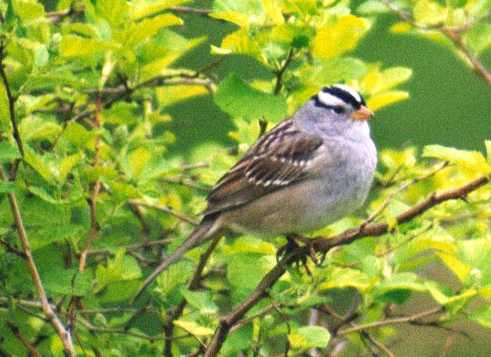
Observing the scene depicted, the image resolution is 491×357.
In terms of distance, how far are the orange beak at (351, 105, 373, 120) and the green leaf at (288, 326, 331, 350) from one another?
108 centimetres

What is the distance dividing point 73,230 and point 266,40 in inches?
28.3

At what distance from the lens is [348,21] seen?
369 centimetres

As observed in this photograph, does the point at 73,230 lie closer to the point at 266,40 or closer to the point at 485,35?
the point at 266,40

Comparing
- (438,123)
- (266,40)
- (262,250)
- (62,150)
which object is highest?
(266,40)

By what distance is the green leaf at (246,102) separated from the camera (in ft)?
12.4

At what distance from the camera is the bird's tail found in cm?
396

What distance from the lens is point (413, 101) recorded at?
383 inches

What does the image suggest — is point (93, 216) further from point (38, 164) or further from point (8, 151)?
point (8, 151)

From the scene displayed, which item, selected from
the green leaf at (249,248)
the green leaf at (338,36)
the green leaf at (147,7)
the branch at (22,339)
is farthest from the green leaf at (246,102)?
the branch at (22,339)

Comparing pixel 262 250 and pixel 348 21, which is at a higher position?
pixel 348 21

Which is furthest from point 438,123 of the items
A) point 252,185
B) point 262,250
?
point 262,250

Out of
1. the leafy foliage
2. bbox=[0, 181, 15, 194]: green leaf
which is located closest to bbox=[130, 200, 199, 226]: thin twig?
the leafy foliage

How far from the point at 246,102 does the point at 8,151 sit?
708 mm

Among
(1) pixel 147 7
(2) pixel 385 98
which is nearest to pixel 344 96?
(2) pixel 385 98
